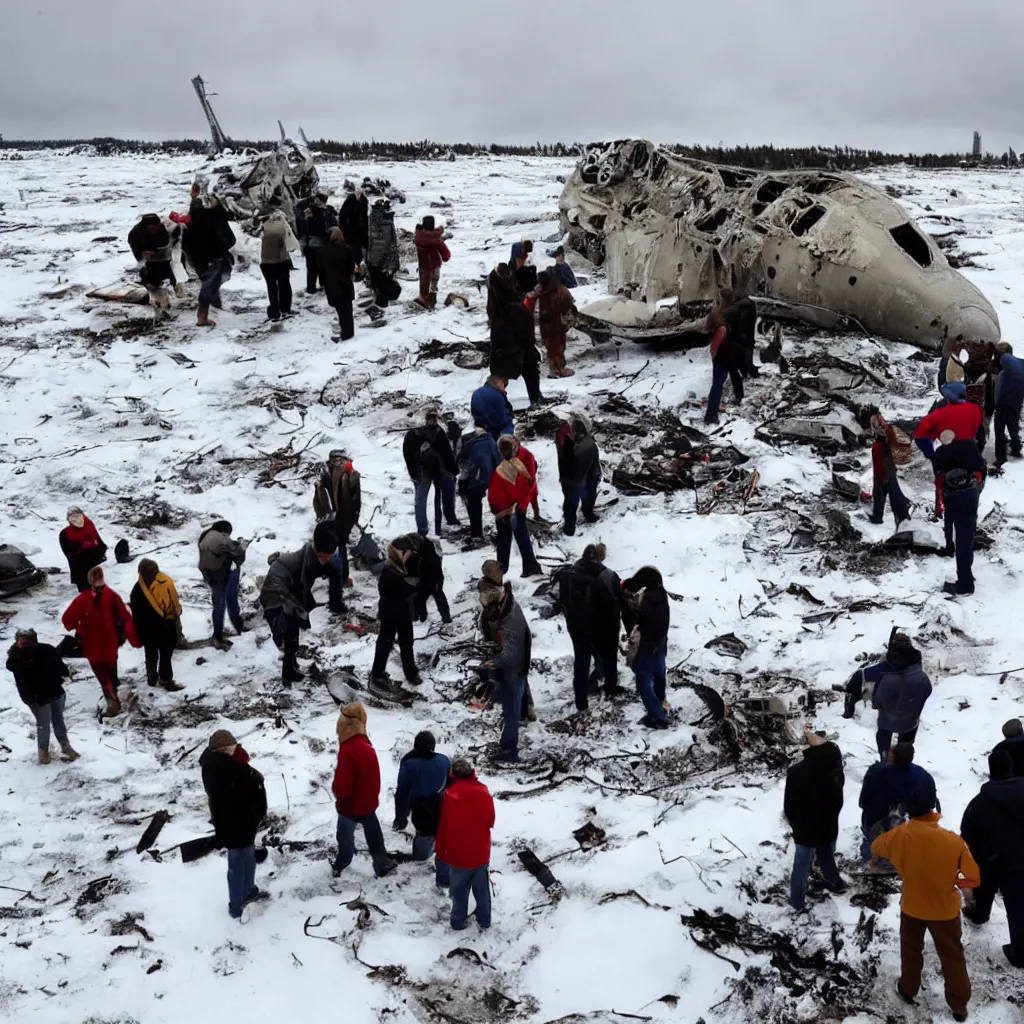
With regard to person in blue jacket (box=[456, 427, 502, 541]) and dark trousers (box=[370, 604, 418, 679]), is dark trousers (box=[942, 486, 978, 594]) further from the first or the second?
dark trousers (box=[370, 604, 418, 679])

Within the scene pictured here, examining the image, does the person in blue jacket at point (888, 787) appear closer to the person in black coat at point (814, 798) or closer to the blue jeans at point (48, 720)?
the person in black coat at point (814, 798)

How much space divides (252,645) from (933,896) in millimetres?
6689

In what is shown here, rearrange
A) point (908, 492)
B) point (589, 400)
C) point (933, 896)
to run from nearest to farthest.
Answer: point (933, 896) → point (908, 492) → point (589, 400)

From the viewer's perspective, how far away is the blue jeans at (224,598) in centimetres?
952

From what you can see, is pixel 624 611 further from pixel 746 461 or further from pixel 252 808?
pixel 746 461

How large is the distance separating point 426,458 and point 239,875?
5.32m

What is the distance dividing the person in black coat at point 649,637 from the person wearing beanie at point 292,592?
110 inches

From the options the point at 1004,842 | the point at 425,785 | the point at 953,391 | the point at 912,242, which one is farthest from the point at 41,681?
the point at 912,242

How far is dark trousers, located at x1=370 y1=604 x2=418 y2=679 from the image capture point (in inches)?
338

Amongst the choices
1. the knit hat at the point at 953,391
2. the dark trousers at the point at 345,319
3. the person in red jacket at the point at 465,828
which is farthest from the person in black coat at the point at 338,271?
the person in red jacket at the point at 465,828

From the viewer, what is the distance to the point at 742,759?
7.62m

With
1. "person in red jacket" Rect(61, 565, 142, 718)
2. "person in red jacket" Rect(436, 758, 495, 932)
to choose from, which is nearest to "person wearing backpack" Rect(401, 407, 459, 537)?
"person in red jacket" Rect(61, 565, 142, 718)

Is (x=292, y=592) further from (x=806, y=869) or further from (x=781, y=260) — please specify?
(x=781, y=260)

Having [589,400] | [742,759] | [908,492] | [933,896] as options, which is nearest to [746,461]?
[908,492]
